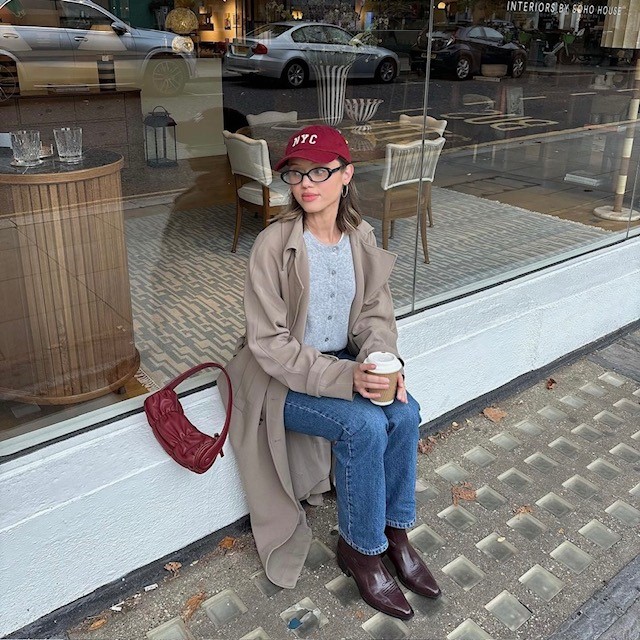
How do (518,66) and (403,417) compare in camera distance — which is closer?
(403,417)

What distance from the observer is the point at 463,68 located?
13.7 feet

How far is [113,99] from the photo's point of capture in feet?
14.6

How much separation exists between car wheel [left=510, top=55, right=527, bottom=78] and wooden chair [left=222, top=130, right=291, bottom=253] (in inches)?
67.0

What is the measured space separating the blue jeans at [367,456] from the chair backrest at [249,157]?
220 centimetres

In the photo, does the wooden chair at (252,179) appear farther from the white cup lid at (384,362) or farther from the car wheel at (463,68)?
the white cup lid at (384,362)

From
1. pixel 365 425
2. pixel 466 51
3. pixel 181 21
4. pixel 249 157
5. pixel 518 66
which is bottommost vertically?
pixel 365 425

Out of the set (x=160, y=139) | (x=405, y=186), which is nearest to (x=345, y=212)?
(x=405, y=186)

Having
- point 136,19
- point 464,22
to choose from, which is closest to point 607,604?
point 464,22

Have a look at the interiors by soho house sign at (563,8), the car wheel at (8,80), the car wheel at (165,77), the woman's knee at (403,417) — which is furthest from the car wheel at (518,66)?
the woman's knee at (403,417)

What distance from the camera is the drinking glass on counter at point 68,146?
2.70 metres

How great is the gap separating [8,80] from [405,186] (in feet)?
6.69

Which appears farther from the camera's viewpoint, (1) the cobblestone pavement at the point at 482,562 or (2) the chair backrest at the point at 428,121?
(2) the chair backrest at the point at 428,121

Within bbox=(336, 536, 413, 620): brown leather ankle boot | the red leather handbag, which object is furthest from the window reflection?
bbox=(336, 536, 413, 620): brown leather ankle boot

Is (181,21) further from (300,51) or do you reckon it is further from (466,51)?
(466,51)
